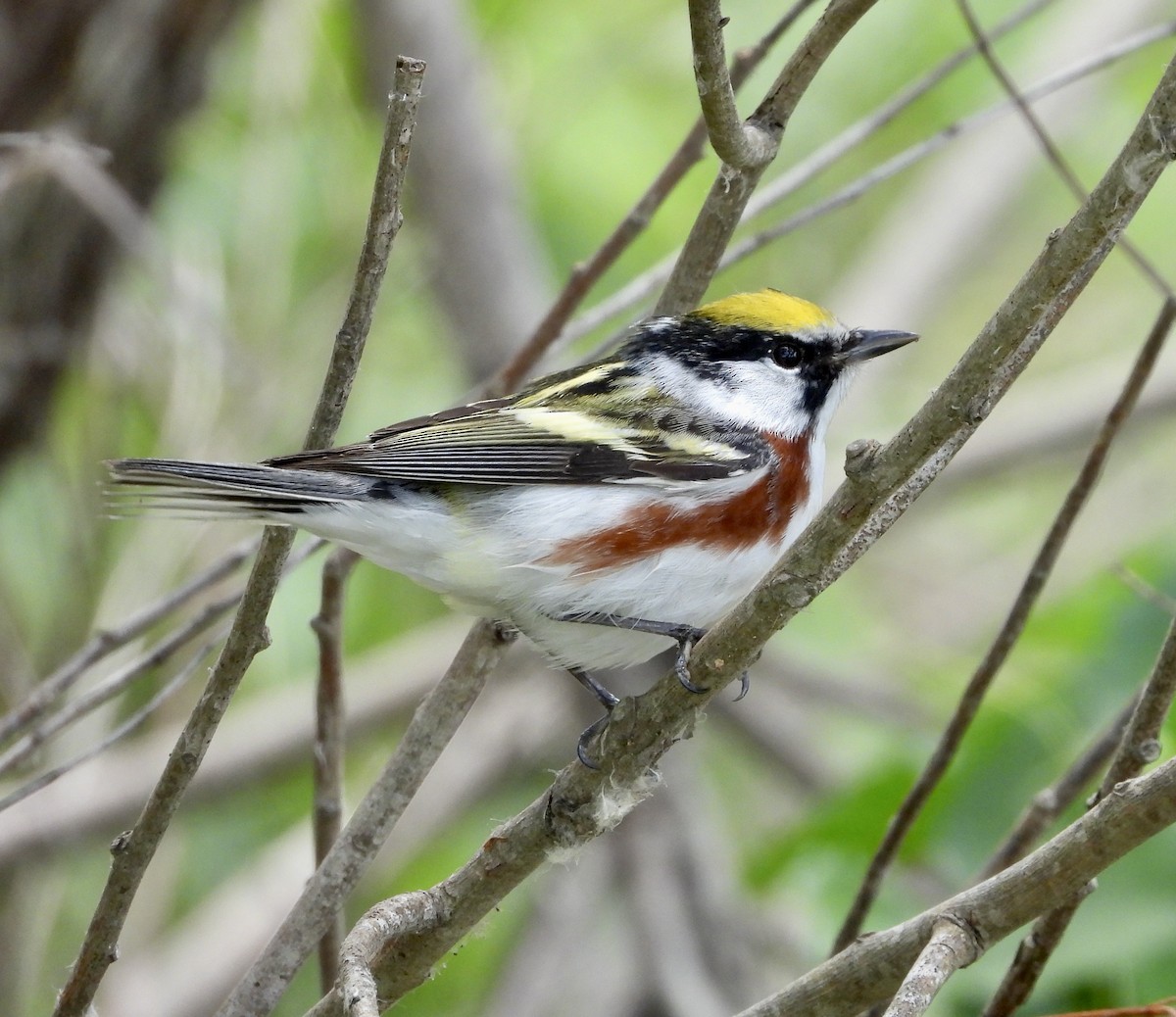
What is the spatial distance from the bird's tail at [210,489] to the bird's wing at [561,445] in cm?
19

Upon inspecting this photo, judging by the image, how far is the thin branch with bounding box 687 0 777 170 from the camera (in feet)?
6.50

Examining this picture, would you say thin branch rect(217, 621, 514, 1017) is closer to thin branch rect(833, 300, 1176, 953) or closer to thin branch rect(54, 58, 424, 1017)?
thin branch rect(54, 58, 424, 1017)

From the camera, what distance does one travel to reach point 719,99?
213cm

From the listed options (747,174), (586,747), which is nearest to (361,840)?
(586,747)

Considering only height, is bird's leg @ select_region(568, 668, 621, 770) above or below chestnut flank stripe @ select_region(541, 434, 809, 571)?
below

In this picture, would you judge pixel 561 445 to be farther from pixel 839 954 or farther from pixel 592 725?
pixel 839 954

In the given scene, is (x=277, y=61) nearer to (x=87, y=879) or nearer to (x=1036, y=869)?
(x=87, y=879)

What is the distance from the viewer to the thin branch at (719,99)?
1981mm

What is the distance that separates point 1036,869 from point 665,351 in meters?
1.84

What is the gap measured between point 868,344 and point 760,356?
0.25m

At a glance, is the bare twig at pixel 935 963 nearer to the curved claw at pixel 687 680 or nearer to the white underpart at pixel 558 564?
the curved claw at pixel 687 680

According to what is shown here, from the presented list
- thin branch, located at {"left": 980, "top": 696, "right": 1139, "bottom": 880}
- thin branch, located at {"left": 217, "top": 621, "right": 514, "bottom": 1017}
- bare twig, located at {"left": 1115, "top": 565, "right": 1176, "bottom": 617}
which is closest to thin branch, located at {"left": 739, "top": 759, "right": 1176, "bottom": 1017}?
thin branch, located at {"left": 980, "top": 696, "right": 1139, "bottom": 880}

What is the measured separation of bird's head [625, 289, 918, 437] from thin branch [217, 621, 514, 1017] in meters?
0.93

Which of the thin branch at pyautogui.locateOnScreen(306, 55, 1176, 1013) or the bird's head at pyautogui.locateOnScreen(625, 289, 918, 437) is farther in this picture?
the bird's head at pyautogui.locateOnScreen(625, 289, 918, 437)
